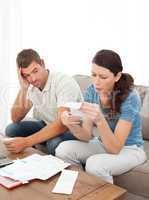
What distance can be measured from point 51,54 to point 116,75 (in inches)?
57.7

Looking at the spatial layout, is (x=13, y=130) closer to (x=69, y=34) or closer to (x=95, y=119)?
(x=95, y=119)

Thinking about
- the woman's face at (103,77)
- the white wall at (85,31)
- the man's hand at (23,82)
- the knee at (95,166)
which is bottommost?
the knee at (95,166)

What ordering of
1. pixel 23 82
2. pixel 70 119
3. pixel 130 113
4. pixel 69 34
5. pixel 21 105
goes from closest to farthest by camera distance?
pixel 130 113, pixel 70 119, pixel 23 82, pixel 21 105, pixel 69 34

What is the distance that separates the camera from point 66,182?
4.39ft

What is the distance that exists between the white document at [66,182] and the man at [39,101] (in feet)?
1.31

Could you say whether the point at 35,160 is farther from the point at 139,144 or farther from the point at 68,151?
the point at 139,144

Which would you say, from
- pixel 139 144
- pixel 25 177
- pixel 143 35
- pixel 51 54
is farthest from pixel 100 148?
pixel 51 54

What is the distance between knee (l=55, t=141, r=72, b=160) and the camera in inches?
69.9

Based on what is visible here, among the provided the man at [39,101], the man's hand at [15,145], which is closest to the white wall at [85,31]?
the man at [39,101]

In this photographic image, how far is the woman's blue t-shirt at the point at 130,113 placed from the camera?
5.54 feet

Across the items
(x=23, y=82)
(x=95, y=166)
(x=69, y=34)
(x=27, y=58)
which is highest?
(x=69, y=34)

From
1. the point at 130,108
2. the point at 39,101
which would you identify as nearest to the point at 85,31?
the point at 39,101

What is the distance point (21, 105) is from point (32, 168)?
88 centimetres

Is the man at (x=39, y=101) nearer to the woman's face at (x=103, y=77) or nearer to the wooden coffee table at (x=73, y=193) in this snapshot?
the woman's face at (x=103, y=77)
